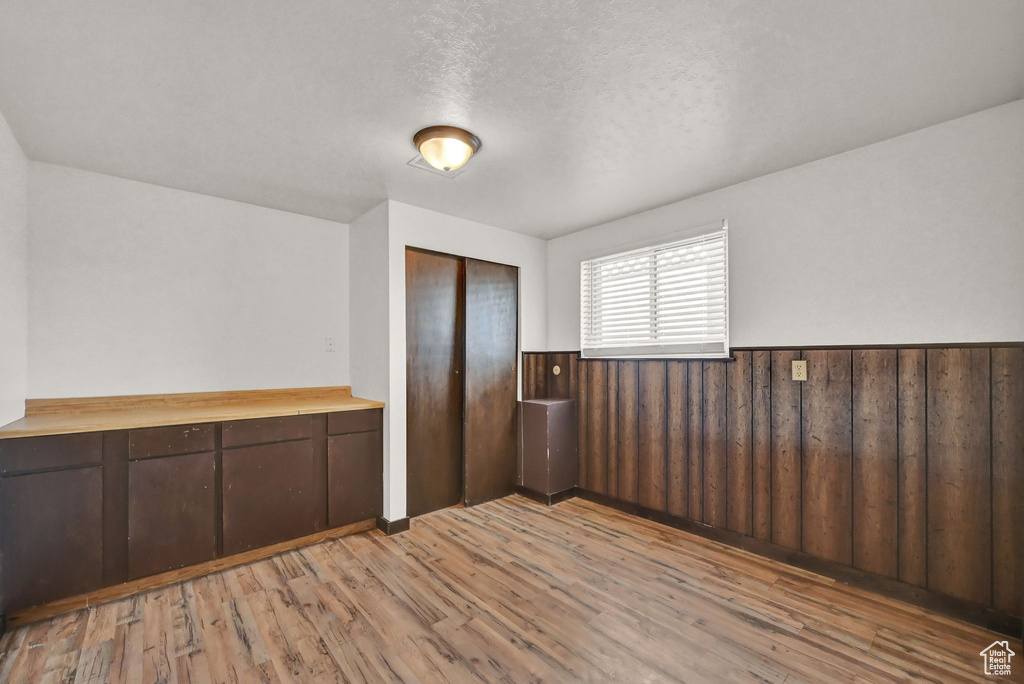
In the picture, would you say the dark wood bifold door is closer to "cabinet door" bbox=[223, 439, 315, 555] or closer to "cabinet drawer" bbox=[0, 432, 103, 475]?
"cabinet door" bbox=[223, 439, 315, 555]

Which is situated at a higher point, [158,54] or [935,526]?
[158,54]

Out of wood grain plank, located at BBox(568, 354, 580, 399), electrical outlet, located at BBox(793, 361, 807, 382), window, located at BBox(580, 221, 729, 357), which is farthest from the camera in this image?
wood grain plank, located at BBox(568, 354, 580, 399)

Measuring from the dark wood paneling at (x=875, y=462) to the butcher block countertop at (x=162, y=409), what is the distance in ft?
10.2

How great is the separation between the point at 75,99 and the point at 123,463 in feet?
6.05

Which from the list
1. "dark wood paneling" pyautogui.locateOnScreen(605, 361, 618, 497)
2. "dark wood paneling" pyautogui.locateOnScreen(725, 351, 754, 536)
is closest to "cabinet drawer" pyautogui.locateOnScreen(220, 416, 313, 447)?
"dark wood paneling" pyautogui.locateOnScreen(605, 361, 618, 497)

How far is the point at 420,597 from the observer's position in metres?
2.37

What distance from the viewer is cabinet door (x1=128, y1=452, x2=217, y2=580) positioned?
2438 mm

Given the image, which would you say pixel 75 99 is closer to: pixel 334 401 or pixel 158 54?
pixel 158 54

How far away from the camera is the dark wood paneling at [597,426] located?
12.5 feet

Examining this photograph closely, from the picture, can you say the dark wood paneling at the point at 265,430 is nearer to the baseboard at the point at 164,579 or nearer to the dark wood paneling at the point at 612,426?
the baseboard at the point at 164,579

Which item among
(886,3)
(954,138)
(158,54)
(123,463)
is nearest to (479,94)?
(158,54)

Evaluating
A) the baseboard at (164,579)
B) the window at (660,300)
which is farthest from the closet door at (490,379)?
the baseboard at (164,579)

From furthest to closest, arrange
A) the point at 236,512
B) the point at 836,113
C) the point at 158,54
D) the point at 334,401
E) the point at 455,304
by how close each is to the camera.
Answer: the point at 455,304, the point at 334,401, the point at 236,512, the point at 836,113, the point at 158,54

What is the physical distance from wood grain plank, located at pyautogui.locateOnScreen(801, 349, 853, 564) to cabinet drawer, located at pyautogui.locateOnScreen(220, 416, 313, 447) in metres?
3.25
